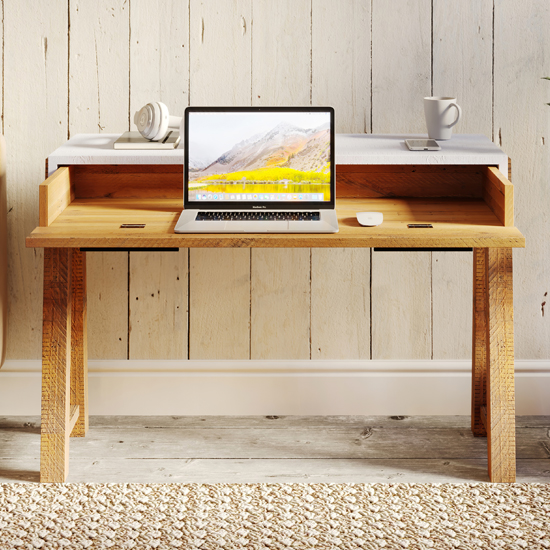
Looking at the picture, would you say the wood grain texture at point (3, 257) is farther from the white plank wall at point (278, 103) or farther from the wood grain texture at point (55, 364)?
the wood grain texture at point (55, 364)

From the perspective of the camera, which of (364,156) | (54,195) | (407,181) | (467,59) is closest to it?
(54,195)

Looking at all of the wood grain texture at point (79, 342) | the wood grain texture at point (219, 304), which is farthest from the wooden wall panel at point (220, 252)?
the wood grain texture at point (79, 342)

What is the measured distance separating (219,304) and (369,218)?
725mm

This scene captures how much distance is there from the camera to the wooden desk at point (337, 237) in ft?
5.65

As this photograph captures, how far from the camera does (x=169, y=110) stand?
7.40ft

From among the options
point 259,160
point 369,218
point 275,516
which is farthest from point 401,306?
point 275,516

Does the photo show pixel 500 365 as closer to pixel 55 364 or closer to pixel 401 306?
pixel 401 306

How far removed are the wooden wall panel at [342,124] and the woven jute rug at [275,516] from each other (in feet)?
1.87

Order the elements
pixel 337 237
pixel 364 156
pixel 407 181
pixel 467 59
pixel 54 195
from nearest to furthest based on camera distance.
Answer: pixel 337 237 < pixel 54 195 < pixel 364 156 < pixel 407 181 < pixel 467 59

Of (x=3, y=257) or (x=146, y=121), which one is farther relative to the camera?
(x=3, y=257)

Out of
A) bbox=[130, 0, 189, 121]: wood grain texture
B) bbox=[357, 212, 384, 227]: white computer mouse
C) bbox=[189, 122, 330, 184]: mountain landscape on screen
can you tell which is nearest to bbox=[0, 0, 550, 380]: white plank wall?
bbox=[130, 0, 189, 121]: wood grain texture

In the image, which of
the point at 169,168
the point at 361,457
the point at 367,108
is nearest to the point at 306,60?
the point at 367,108

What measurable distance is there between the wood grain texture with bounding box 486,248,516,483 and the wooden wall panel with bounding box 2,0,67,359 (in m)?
1.35

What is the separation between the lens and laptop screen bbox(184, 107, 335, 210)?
6.24 feet
